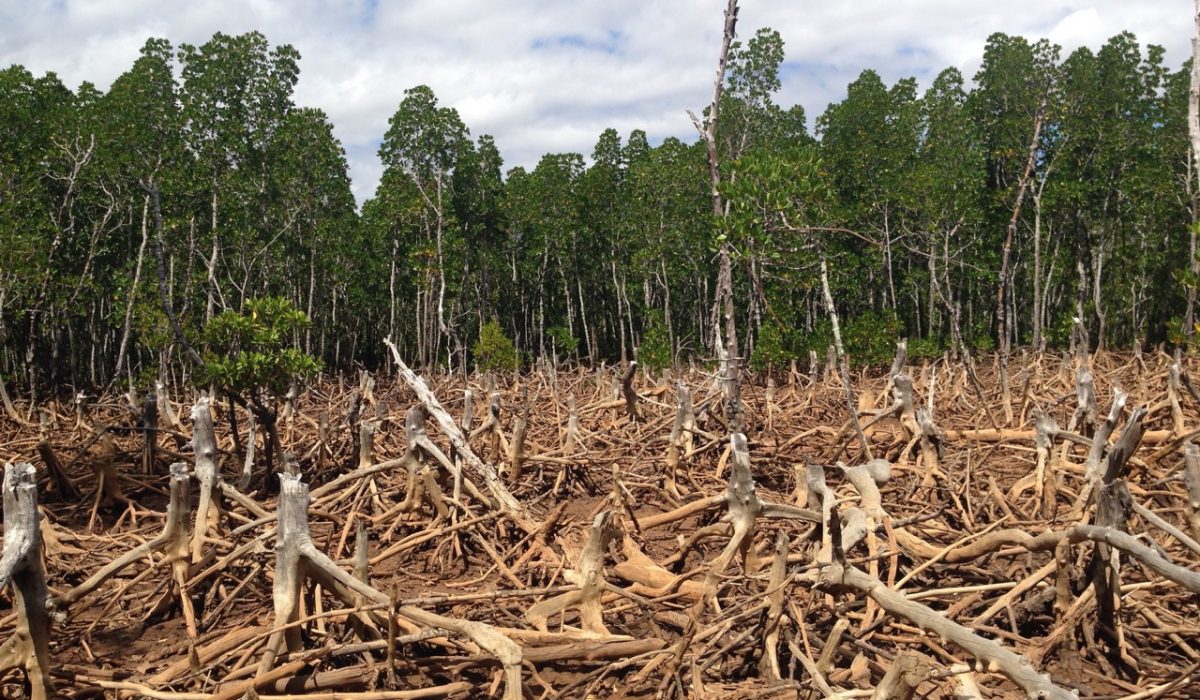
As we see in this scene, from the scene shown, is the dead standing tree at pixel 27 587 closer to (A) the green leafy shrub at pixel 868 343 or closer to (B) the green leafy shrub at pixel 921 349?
(A) the green leafy shrub at pixel 868 343

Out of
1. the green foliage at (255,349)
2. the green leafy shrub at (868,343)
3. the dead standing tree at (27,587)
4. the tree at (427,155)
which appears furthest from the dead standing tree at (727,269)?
the tree at (427,155)

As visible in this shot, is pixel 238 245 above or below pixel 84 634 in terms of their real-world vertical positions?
above

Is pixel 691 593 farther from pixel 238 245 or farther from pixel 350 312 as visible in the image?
pixel 350 312

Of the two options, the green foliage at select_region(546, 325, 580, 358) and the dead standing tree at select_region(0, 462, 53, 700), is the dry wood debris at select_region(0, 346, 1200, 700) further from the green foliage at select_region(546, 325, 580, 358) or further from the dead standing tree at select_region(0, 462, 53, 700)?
the green foliage at select_region(546, 325, 580, 358)

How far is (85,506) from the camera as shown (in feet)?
22.1

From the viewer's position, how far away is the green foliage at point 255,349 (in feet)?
22.6

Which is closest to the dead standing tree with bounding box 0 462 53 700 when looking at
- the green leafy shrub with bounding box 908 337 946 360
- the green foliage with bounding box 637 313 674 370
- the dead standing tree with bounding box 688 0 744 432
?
the dead standing tree with bounding box 688 0 744 432

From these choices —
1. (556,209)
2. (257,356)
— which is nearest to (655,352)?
(556,209)

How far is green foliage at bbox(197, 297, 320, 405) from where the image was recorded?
6.89 meters

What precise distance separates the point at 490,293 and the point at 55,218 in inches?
632

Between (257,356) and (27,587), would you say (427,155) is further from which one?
(27,587)

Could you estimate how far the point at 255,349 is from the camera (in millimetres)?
7418

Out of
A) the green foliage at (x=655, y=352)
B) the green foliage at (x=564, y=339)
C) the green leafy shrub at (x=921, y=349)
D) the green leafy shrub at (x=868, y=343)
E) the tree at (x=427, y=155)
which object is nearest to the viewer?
the green leafy shrub at (x=868, y=343)

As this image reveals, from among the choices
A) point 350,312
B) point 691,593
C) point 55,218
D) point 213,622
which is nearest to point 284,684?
point 213,622
